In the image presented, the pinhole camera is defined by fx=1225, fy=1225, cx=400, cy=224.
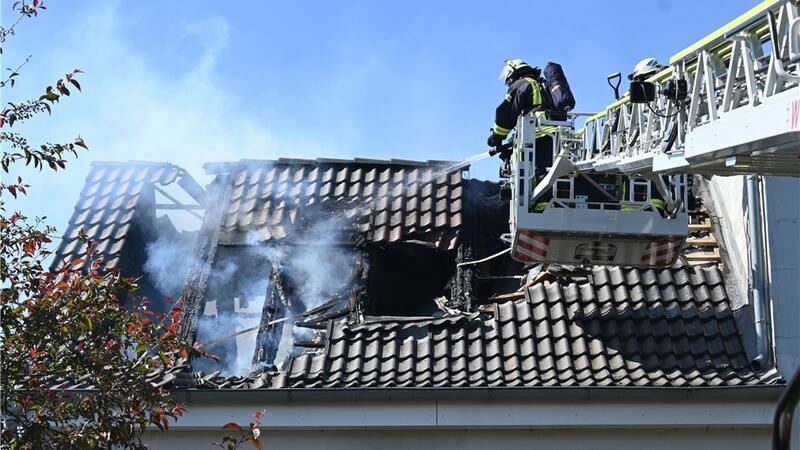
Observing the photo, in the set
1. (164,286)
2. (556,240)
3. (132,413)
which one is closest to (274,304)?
(164,286)

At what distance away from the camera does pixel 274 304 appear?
12578 mm

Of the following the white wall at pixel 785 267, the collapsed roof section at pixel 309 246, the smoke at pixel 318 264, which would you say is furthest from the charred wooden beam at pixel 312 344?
the white wall at pixel 785 267

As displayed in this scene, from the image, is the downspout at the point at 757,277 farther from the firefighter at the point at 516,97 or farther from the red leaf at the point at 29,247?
the red leaf at the point at 29,247

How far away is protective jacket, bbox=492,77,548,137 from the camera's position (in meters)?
11.5

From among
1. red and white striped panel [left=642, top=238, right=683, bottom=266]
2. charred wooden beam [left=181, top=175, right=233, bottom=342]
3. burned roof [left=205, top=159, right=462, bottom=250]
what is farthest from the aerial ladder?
charred wooden beam [left=181, top=175, right=233, bottom=342]

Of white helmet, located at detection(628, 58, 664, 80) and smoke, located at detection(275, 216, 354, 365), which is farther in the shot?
smoke, located at detection(275, 216, 354, 365)

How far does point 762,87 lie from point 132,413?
164 inches

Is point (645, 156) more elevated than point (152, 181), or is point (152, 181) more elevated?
point (152, 181)

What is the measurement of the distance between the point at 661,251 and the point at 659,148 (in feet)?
7.17

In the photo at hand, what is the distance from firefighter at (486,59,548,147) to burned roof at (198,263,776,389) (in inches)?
65.4

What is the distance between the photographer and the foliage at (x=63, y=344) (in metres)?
6.37

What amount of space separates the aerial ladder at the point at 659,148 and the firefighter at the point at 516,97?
0.50 feet

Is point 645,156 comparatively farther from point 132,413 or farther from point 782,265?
point 132,413

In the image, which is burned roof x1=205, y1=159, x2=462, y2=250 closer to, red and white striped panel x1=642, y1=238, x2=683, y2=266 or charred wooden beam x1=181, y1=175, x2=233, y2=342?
charred wooden beam x1=181, y1=175, x2=233, y2=342
